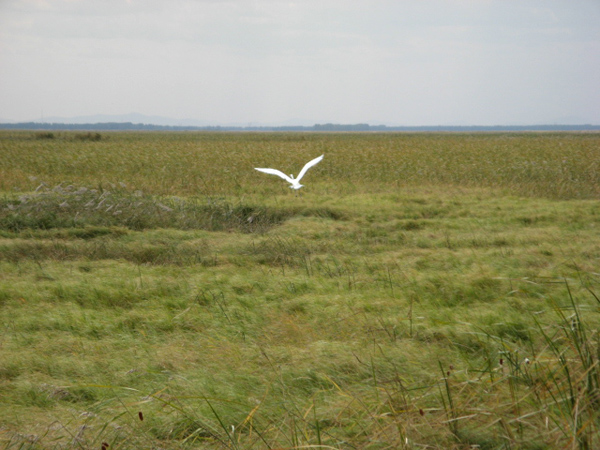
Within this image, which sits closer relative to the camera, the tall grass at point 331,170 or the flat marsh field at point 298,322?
the flat marsh field at point 298,322

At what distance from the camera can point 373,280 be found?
614cm

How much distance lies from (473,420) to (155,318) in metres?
3.35

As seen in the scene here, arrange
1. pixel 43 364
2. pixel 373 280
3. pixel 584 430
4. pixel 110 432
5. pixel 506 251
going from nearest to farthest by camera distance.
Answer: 1. pixel 584 430
2. pixel 110 432
3. pixel 43 364
4. pixel 373 280
5. pixel 506 251

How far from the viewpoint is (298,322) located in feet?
16.3

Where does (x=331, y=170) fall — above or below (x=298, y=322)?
above

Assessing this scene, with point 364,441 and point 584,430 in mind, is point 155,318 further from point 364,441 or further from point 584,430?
point 584,430

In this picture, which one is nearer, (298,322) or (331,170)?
(298,322)

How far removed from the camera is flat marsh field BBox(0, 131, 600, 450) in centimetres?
278

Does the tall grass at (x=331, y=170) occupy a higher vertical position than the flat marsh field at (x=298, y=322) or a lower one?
higher

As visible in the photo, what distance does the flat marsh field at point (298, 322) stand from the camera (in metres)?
2.78

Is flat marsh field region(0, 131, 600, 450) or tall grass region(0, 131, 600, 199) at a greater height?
tall grass region(0, 131, 600, 199)

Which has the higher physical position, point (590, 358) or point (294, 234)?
point (590, 358)

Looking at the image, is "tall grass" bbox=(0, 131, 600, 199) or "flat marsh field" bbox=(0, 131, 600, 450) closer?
"flat marsh field" bbox=(0, 131, 600, 450)

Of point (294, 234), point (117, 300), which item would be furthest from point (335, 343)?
point (294, 234)
